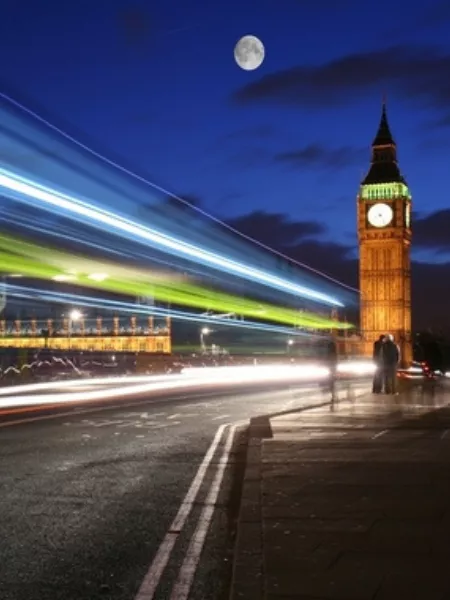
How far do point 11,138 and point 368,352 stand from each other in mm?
94381

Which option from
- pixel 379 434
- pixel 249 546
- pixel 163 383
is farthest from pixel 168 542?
pixel 163 383

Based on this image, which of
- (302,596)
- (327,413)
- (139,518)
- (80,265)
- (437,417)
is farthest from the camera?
(80,265)

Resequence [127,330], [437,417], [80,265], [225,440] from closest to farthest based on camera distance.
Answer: [225,440], [437,417], [80,265], [127,330]

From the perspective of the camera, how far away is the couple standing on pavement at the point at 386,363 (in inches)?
965

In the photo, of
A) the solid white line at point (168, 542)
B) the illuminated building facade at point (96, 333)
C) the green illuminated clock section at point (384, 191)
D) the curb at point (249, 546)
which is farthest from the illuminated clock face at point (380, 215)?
the curb at point (249, 546)

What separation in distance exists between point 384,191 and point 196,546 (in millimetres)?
135105

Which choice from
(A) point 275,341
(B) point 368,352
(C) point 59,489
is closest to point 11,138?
(C) point 59,489

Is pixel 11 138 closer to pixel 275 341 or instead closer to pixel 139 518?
pixel 139 518

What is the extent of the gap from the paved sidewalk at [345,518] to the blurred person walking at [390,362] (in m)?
9.99

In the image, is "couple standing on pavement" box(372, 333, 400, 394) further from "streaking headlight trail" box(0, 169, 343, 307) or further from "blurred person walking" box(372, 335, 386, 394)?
"streaking headlight trail" box(0, 169, 343, 307)

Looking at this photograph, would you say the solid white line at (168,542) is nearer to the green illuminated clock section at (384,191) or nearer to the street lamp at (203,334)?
the street lamp at (203,334)

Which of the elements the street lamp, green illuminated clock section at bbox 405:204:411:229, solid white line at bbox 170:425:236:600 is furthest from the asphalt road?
green illuminated clock section at bbox 405:204:411:229

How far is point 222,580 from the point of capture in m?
5.90

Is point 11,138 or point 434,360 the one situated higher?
point 11,138
